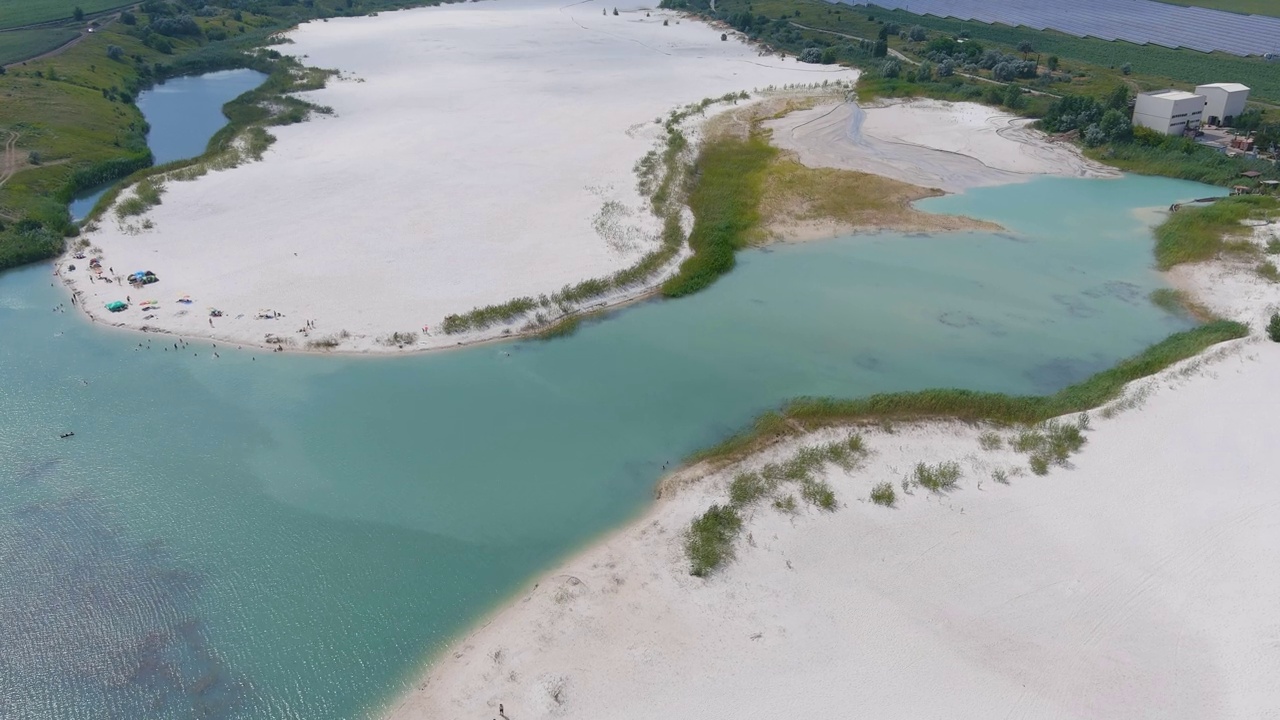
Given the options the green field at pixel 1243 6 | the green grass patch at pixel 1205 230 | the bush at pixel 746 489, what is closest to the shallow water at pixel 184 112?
the bush at pixel 746 489

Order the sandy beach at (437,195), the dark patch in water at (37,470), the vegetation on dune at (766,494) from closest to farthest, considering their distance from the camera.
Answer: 1. the vegetation on dune at (766,494)
2. the dark patch in water at (37,470)
3. the sandy beach at (437,195)

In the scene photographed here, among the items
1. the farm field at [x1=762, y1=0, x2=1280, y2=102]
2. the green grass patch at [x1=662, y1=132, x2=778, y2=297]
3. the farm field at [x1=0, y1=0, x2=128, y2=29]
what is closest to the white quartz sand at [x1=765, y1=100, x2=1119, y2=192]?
the green grass patch at [x1=662, y1=132, x2=778, y2=297]

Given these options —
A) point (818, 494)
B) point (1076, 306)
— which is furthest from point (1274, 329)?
point (818, 494)

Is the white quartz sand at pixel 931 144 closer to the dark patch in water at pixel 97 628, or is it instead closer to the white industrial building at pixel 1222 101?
the white industrial building at pixel 1222 101

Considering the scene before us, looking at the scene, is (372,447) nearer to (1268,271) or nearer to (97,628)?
(97,628)

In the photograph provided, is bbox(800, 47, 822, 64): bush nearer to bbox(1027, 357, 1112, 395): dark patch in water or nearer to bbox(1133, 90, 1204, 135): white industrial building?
bbox(1133, 90, 1204, 135): white industrial building
